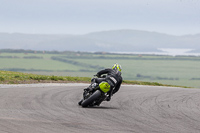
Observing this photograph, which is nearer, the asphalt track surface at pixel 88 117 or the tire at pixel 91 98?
the asphalt track surface at pixel 88 117

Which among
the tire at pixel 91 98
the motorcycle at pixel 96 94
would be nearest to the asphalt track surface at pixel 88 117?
the tire at pixel 91 98

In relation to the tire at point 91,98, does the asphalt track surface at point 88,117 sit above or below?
below

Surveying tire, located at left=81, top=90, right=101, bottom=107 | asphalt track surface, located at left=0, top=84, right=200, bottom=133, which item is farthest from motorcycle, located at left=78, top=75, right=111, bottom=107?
asphalt track surface, located at left=0, top=84, right=200, bottom=133

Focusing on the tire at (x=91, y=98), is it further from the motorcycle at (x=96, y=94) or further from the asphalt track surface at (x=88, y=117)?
the asphalt track surface at (x=88, y=117)

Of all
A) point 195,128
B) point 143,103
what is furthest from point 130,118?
point 143,103

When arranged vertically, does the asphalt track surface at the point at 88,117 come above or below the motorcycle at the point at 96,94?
below

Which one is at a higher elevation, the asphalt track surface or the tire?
the tire

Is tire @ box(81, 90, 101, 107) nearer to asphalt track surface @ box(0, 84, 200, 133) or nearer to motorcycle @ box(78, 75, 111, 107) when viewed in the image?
motorcycle @ box(78, 75, 111, 107)

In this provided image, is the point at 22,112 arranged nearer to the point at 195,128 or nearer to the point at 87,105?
the point at 87,105

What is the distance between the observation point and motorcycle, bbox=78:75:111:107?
14.5 metres

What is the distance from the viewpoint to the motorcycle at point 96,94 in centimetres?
1453

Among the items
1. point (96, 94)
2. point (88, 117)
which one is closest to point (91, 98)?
point (96, 94)

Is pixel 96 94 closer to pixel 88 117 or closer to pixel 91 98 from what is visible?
pixel 91 98

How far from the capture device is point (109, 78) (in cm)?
1488
